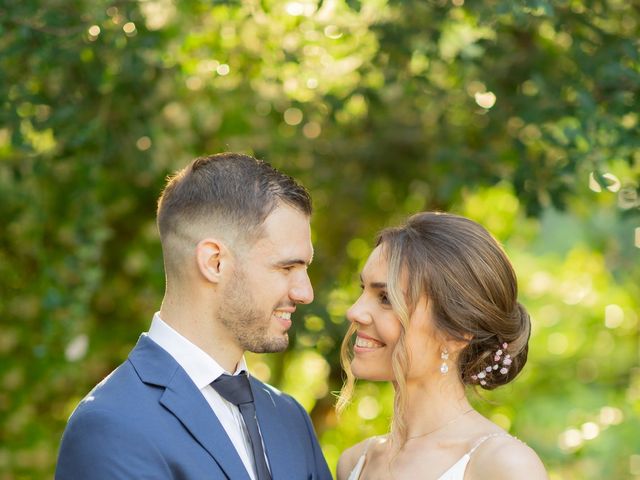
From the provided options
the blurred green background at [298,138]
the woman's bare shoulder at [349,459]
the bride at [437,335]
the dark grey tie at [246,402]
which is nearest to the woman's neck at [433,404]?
the bride at [437,335]

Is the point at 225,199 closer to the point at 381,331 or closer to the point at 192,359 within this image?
the point at 192,359

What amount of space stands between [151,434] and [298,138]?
2.90m

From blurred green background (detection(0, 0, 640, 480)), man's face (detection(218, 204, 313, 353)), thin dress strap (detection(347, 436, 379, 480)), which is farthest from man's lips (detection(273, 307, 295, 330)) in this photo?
blurred green background (detection(0, 0, 640, 480))

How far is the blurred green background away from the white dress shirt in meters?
0.84

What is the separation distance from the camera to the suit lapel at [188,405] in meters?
2.54

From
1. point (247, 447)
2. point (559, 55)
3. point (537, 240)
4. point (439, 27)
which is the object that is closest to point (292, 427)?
point (247, 447)

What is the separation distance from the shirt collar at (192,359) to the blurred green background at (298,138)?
0.93 m

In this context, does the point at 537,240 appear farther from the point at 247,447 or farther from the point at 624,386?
the point at 247,447

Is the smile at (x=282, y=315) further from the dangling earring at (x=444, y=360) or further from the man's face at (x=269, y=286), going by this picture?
the dangling earring at (x=444, y=360)

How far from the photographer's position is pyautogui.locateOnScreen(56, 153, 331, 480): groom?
248 cm

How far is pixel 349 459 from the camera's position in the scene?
10.7 ft

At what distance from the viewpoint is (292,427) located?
2994 mm

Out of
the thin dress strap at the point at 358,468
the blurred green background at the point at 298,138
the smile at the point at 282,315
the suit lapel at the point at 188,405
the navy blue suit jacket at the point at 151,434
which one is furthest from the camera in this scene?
the blurred green background at the point at 298,138

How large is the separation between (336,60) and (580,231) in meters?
4.46
